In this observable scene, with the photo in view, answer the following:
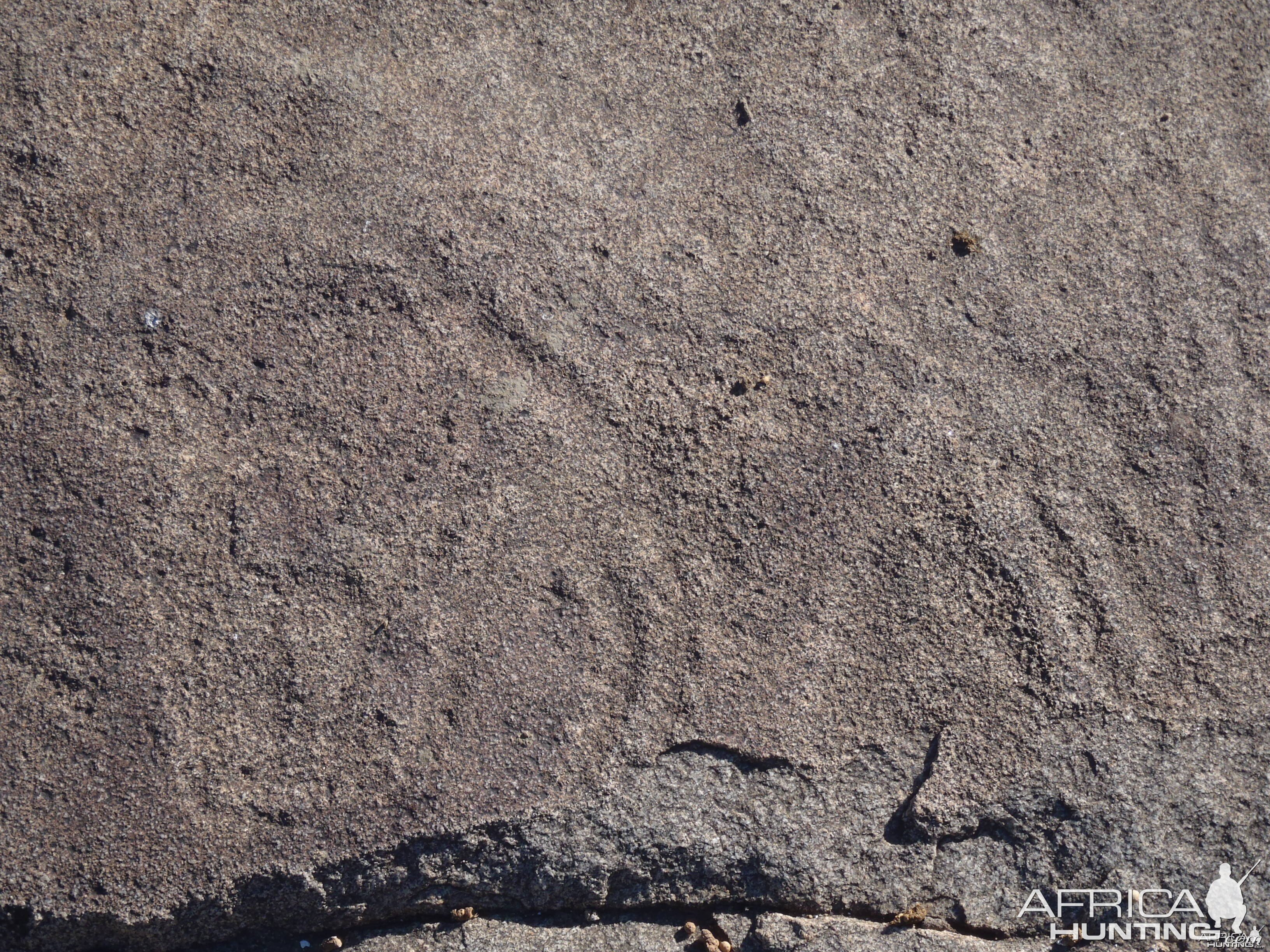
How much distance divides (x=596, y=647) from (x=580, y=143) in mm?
782

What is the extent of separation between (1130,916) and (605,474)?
0.95m

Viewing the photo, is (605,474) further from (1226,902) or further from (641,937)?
(1226,902)

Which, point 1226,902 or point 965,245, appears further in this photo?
point 965,245

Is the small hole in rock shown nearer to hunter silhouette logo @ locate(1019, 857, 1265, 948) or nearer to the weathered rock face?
the weathered rock face

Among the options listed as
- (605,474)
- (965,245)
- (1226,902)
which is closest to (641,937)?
(605,474)

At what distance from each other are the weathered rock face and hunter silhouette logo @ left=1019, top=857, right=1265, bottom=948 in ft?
0.13

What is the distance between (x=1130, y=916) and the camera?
4.82 ft

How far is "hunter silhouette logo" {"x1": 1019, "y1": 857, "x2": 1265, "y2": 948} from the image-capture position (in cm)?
147

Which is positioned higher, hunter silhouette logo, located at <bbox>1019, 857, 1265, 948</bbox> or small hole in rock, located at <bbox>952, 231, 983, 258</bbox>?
small hole in rock, located at <bbox>952, 231, 983, 258</bbox>

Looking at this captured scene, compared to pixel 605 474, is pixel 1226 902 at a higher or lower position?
lower

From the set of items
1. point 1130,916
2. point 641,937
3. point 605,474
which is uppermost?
point 605,474

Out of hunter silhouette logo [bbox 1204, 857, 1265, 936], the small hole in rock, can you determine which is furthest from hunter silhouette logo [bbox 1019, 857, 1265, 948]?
the small hole in rock

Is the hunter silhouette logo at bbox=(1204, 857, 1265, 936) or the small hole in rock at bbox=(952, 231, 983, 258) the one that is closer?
the hunter silhouette logo at bbox=(1204, 857, 1265, 936)

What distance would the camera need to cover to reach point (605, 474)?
1.52 metres
